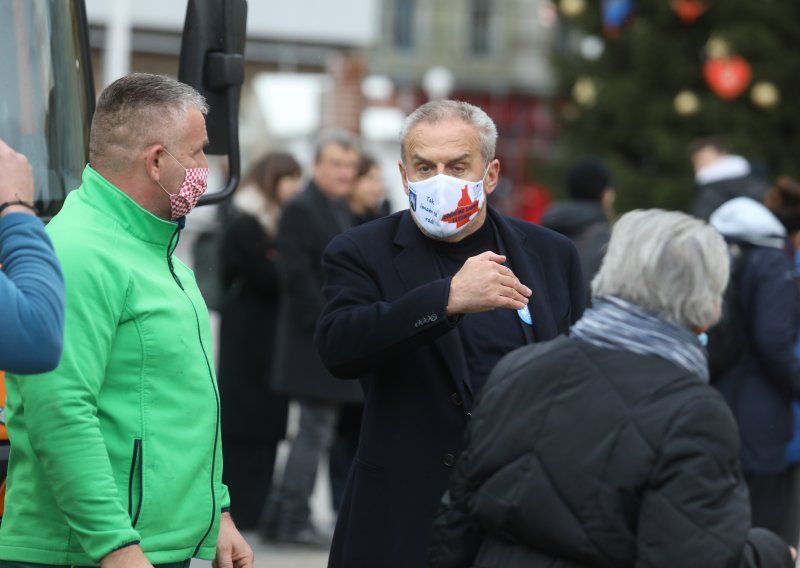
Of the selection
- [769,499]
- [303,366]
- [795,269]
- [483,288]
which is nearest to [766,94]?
[303,366]

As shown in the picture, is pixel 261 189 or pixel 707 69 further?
pixel 707 69

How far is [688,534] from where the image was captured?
3031 mm

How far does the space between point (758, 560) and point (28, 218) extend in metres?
1.59

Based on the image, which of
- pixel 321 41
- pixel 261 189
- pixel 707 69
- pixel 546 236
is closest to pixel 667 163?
pixel 707 69

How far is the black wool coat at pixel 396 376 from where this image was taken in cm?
405

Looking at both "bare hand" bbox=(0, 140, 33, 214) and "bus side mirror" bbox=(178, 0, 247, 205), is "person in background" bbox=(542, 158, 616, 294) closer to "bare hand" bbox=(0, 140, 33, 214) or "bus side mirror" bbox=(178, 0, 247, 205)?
"bus side mirror" bbox=(178, 0, 247, 205)

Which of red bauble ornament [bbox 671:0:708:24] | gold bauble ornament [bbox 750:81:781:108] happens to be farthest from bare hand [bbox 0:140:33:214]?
red bauble ornament [bbox 671:0:708:24]

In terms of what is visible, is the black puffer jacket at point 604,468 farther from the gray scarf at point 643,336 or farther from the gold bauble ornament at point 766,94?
the gold bauble ornament at point 766,94

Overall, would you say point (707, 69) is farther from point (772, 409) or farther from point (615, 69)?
point (772, 409)

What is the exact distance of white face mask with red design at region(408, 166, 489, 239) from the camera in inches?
163

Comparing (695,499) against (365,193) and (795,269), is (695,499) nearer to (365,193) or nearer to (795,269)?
(795,269)

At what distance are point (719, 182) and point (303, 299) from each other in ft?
7.17

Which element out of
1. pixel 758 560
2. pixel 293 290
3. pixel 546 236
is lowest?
pixel 293 290

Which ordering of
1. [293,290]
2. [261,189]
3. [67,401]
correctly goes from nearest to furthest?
[67,401]
[293,290]
[261,189]
